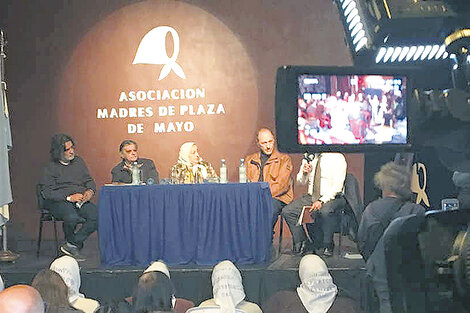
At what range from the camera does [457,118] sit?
1.06m

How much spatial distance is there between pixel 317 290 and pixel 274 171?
234 cm

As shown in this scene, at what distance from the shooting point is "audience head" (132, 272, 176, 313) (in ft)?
11.6

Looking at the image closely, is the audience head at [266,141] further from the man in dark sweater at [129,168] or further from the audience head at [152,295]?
the audience head at [152,295]

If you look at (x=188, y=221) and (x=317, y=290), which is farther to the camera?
(x=188, y=221)

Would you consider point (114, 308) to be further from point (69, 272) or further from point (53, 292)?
point (69, 272)

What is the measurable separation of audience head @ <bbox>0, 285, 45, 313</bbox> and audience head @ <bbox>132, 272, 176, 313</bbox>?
1080 millimetres

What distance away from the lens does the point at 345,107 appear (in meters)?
1.14

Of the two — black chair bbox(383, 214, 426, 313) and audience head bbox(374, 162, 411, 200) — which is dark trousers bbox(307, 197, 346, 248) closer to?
audience head bbox(374, 162, 411, 200)

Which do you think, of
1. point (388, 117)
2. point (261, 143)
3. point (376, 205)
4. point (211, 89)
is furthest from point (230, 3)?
point (388, 117)

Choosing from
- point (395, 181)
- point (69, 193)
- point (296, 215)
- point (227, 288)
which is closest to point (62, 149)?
point (69, 193)

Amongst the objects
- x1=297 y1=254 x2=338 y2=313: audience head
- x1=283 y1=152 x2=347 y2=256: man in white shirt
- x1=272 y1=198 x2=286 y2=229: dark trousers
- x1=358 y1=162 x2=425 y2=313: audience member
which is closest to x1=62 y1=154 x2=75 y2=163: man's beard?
x1=272 y1=198 x2=286 y2=229: dark trousers

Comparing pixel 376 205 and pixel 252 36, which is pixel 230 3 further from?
pixel 376 205

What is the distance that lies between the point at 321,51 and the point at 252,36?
0.72 meters

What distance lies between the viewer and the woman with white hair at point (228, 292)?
414 centimetres
